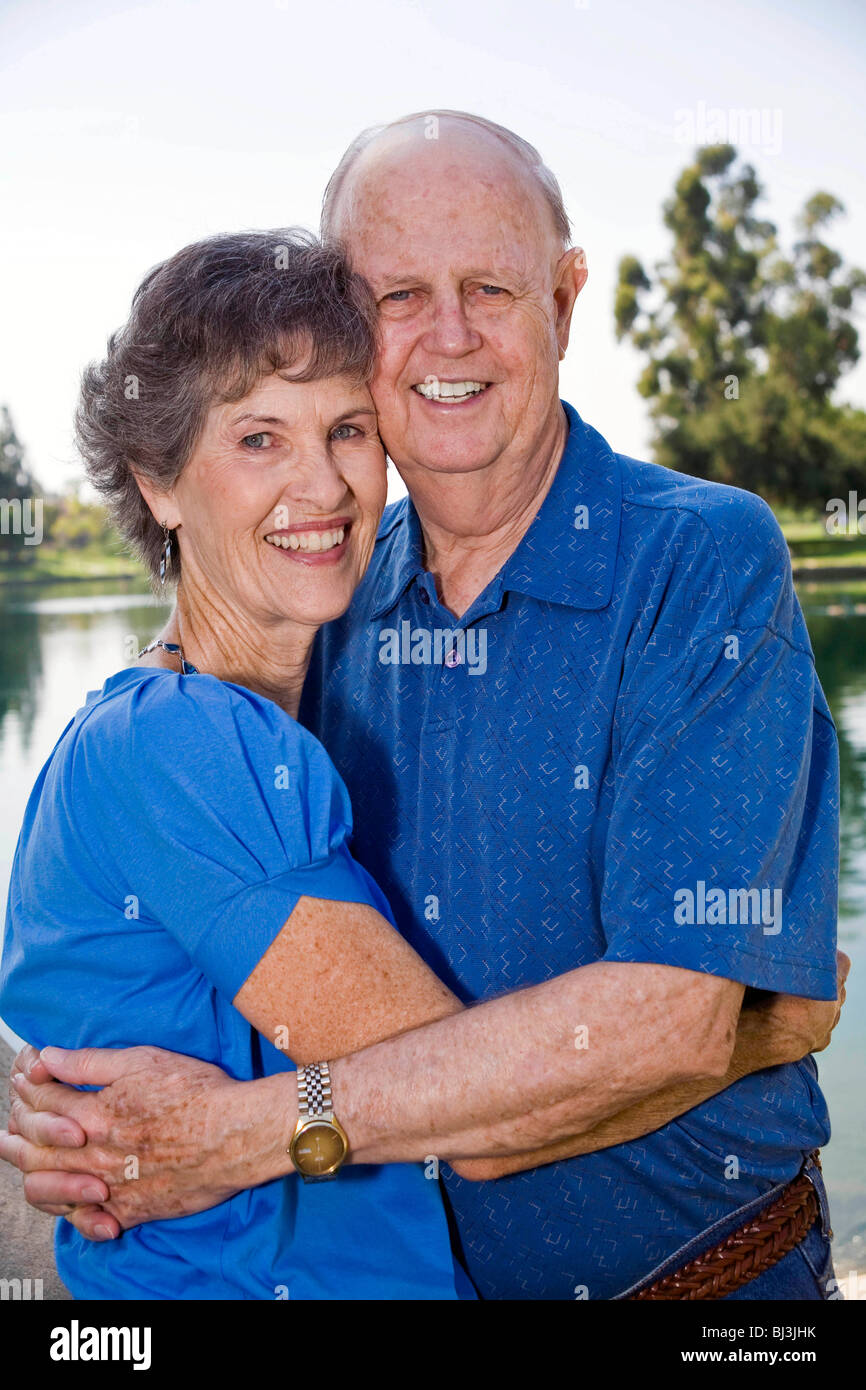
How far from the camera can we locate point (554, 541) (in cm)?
149

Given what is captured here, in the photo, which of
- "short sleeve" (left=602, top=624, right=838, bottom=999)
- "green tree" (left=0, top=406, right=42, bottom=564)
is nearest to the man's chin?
"short sleeve" (left=602, top=624, right=838, bottom=999)

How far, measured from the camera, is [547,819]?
140cm

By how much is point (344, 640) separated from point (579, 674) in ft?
1.44

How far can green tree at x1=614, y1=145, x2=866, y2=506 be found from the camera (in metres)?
15.0

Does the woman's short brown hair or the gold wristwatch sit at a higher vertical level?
the woman's short brown hair

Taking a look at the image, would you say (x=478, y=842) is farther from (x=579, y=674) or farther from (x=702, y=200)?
(x=702, y=200)

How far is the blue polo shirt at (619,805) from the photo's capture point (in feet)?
4.09

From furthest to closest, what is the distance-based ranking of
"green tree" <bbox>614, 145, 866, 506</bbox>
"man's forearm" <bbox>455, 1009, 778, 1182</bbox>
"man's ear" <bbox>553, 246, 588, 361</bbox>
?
"green tree" <bbox>614, 145, 866, 506</bbox>, "man's ear" <bbox>553, 246, 588, 361</bbox>, "man's forearm" <bbox>455, 1009, 778, 1182</bbox>

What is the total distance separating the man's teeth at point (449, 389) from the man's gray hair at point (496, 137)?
10.1 inches

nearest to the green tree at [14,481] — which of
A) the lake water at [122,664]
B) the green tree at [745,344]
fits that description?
the lake water at [122,664]

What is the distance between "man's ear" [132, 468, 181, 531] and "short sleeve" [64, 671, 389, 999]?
1.16ft

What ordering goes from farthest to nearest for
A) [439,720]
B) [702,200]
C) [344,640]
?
[702,200] < [344,640] < [439,720]

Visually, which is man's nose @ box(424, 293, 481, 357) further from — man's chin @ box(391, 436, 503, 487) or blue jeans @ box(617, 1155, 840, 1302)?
blue jeans @ box(617, 1155, 840, 1302)
